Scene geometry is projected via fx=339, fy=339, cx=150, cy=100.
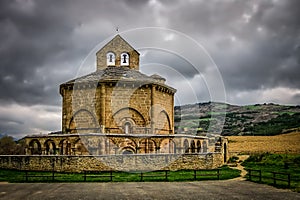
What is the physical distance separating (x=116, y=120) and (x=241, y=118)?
105933 millimetres

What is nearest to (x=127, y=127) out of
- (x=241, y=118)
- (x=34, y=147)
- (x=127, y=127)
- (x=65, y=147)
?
(x=127, y=127)

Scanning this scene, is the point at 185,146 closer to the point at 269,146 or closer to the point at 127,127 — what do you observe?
the point at 127,127

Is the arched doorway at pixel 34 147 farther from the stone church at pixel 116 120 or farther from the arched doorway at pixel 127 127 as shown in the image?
the arched doorway at pixel 127 127

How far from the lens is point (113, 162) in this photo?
26141 millimetres

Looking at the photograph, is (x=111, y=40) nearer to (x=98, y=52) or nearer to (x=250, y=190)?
(x=98, y=52)

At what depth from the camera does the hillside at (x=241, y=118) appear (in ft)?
327

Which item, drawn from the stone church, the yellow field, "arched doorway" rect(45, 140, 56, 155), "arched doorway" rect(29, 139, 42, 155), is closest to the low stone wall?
the stone church

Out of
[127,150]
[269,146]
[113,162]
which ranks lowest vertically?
[269,146]

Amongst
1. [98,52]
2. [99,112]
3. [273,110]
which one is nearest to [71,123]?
[99,112]

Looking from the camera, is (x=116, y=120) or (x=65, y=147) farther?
(x=116, y=120)

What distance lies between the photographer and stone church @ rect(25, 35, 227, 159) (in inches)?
1170

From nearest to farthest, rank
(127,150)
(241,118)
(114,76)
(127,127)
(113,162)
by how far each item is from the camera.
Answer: (113,162) → (127,150) → (127,127) → (114,76) → (241,118)

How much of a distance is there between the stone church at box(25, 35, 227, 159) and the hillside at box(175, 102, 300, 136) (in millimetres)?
58401

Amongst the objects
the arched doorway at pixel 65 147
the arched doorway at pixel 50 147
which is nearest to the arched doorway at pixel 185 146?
the arched doorway at pixel 65 147
